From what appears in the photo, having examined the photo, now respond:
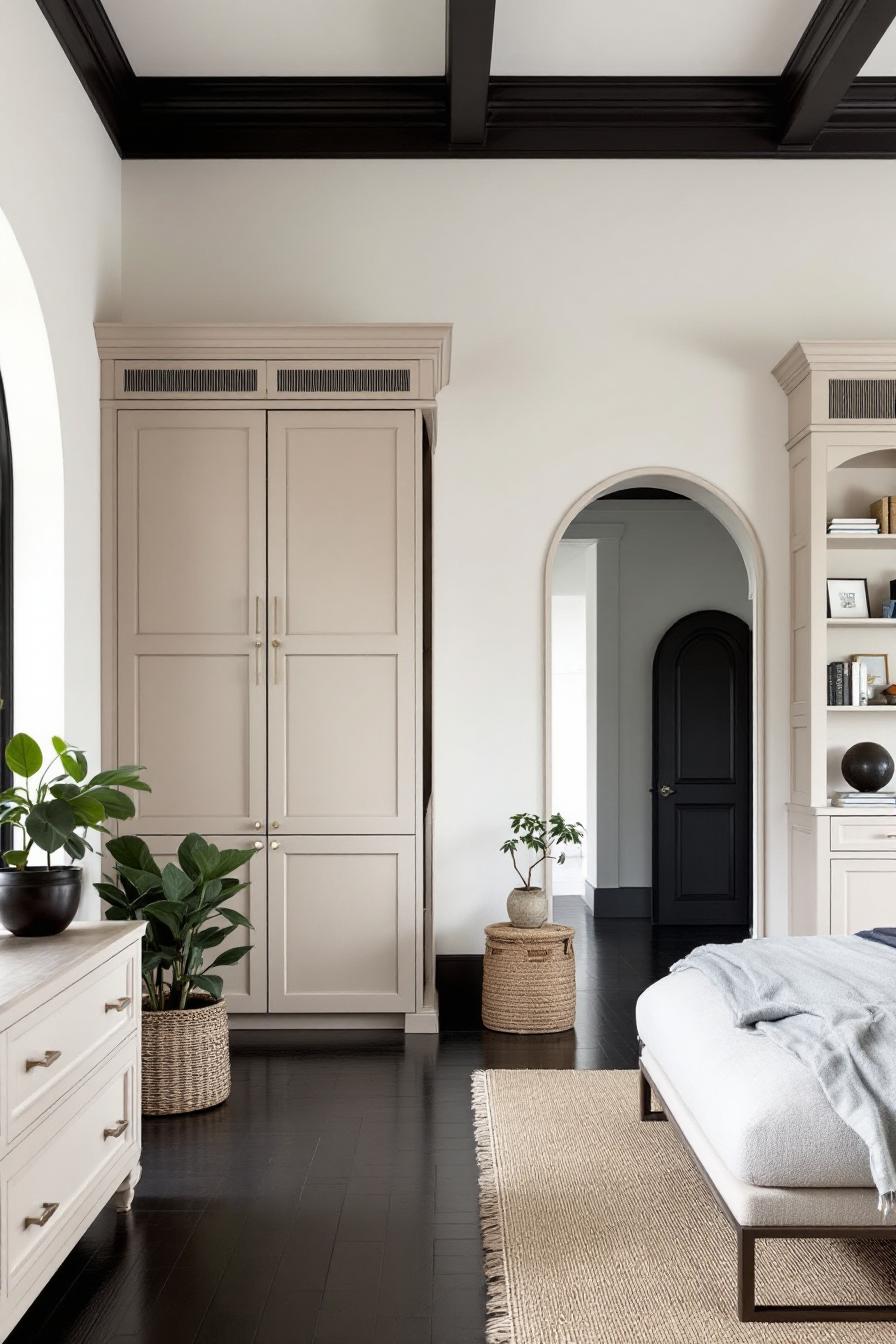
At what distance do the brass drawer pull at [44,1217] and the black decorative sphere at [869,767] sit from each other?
3744 millimetres

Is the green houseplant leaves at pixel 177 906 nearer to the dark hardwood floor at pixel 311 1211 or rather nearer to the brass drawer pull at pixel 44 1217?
the dark hardwood floor at pixel 311 1211

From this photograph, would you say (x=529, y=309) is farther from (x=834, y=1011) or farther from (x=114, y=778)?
(x=834, y=1011)

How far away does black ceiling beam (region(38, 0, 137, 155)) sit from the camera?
14.8ft

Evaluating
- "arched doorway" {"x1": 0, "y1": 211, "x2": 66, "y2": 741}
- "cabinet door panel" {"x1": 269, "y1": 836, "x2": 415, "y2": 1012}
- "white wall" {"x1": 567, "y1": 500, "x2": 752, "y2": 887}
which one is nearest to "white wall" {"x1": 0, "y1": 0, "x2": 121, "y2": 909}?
"arched doorway" {"x1": 0, "y1": 211, "x2": 66, "y2": 741}

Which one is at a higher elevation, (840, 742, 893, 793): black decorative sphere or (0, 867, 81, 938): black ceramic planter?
(840, 742, 893, 793): black decorative sphere

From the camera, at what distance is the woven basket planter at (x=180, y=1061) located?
3.95 m

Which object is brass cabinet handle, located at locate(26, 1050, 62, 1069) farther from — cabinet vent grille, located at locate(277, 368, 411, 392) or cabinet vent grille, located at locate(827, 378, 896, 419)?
cabinet vent grille, located at locate(827, 378, 896, 419)

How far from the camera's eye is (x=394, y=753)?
194 inches

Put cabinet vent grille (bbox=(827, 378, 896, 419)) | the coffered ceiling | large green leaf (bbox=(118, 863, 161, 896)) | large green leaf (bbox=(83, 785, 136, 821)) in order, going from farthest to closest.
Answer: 1. cabinet vent grille (bbox=(827, 378, 896, 419))
2. the coffered ceiling
3. large green leaf (bbox=(118, 863, 161, 896))
4. large green leaf (bbox=(83, 785, 136, 821))

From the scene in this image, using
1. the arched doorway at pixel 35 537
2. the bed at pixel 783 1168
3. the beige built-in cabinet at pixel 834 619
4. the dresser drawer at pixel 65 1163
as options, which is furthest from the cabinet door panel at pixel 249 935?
the bed at pixel 783 1168

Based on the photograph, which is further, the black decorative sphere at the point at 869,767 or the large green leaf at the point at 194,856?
the black decorative sphere at the point at 869,767

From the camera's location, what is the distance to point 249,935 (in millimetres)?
4930

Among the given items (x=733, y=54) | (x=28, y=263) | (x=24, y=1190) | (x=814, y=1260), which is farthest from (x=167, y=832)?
(x=733, y=54)

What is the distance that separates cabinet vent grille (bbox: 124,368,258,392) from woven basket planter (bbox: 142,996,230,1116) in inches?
96.5
